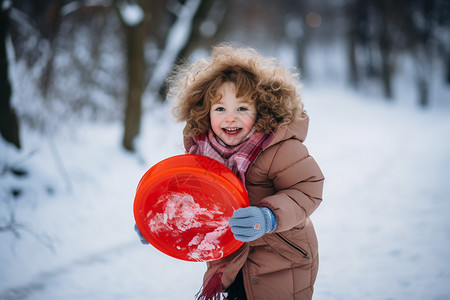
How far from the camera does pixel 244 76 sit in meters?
1.70

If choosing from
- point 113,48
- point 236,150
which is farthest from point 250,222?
point 113,48

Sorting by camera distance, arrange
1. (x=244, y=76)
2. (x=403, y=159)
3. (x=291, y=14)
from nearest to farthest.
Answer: (x=244, y=76)
(x=403, y=159)
(x=291, y=14)

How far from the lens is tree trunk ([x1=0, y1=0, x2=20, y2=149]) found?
3.37m

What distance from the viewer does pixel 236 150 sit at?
164 centimetres

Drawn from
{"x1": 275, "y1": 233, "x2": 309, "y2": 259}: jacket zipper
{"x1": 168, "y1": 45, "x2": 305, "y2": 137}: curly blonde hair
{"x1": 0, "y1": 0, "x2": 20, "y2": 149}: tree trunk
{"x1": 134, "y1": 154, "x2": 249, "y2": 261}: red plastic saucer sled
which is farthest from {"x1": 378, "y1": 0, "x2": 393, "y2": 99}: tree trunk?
{"x1": 134, "y1": 154, "x2": 249, "y2": 261}: red plastic saucer sled

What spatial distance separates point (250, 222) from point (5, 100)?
3.39 m

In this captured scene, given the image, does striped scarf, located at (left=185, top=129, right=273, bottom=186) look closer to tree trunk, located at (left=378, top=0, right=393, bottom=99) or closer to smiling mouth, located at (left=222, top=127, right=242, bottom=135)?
smiling mouth, located at (left=222, top=127, right=242, bottom=135)

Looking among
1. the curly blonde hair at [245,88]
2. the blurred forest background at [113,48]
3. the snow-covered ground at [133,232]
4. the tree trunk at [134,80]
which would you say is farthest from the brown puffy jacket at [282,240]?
the tree trunk at [134,80]

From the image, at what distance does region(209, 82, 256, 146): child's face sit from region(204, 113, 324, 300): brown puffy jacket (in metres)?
0.16

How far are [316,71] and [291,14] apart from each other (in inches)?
248

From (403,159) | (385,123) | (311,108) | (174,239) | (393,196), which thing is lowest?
(174,239)

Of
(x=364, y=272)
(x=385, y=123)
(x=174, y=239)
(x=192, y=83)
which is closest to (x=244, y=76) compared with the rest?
(x=192, y=83)

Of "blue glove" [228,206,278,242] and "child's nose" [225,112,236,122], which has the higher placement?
"child's nose" [225,112,236,122]

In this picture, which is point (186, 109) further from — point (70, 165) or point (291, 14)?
point (291, 14)
